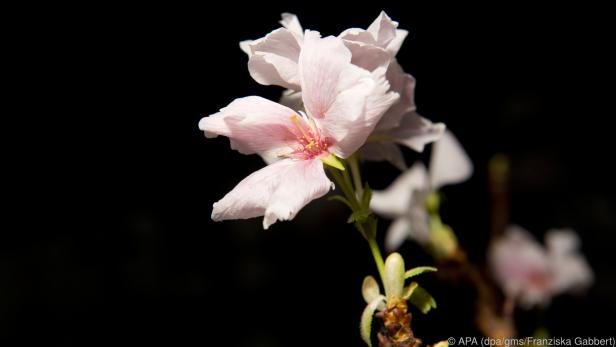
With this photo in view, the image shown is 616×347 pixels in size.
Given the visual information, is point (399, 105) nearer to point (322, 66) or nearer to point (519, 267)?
point (322, 66)

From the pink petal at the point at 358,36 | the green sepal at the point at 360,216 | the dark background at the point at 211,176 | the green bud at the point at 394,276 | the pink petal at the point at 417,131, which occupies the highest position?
the pink petal at the point at 358,36

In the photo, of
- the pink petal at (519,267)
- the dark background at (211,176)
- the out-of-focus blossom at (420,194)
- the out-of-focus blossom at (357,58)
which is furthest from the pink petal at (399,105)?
the dark background at (211,176)

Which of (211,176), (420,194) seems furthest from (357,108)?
(211,176)

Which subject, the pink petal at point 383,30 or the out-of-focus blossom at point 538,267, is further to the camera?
the out-of-focus blossom at point 538,267

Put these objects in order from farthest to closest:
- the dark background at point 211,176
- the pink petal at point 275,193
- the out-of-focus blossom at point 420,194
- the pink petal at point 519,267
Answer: the dark background at point 211,176 < the pink petal at point 519,267 < the out-of-focus blossom at point 420,194 < the pink petal at point 275,193

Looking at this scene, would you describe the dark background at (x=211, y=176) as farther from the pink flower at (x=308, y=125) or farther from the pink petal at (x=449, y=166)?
the pink flower at (x=308, y=125)

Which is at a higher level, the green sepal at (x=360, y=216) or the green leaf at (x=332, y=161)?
the green leaf at (x=332, y=161)

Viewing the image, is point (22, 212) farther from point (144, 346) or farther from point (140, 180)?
point (144, 346)
